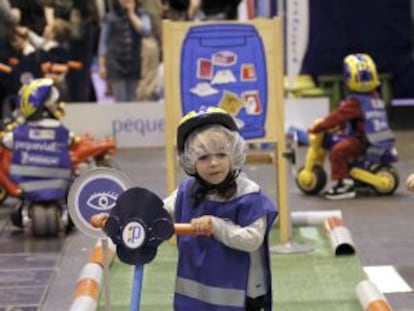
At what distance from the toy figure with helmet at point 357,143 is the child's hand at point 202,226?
5029mm

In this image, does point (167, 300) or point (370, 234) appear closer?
point (167, 300)

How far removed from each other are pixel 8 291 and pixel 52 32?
6479 mm

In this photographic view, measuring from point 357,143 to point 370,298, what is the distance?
382 cm

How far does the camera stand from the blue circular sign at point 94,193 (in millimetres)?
4402

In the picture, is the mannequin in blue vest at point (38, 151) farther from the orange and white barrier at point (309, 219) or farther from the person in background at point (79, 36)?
the person in background at point (79, 36)

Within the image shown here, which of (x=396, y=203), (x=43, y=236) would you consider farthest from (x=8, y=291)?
(x=396, y=203)

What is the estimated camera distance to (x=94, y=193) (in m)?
4.44

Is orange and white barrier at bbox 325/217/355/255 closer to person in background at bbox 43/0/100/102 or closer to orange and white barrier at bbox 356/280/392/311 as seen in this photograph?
orange and white barrier at bbox 356/280/392/311

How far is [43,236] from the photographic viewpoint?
7.82 meters

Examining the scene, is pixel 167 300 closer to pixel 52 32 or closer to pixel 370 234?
pixel 370 234

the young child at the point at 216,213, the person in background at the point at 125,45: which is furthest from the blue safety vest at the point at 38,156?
the person in background at the point at 125,45

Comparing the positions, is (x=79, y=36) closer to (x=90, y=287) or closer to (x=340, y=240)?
(x=340, y=240)

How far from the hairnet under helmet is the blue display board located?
9.52 feet

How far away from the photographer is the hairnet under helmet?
14.0ft
